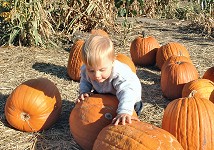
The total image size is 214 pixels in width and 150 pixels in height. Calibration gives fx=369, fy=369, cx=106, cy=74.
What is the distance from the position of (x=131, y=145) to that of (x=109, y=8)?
6574mm

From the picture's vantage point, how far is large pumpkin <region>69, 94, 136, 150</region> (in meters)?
3.44

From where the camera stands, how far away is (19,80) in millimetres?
5723

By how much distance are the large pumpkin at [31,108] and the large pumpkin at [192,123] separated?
1290 mm

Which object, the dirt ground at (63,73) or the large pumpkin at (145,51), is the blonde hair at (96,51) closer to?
the dirt ground at (63,73)

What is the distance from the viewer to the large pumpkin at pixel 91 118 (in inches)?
135

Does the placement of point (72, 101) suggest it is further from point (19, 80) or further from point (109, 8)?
point (109, 8)

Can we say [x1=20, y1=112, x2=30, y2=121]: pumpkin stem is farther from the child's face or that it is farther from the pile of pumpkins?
the child's face

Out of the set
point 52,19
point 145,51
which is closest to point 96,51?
point 145,51

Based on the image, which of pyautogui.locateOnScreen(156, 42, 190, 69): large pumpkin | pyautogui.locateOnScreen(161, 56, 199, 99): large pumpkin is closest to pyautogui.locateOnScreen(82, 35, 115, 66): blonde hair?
pyautogui.locateOnScreen(161, 56, 199, 99): large pumpkin

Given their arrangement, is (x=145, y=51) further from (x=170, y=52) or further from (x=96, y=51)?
(x=96, y=51)

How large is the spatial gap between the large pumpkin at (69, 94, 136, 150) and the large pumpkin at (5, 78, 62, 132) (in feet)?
1.65

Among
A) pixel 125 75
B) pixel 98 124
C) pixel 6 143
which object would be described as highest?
pixel 125 75

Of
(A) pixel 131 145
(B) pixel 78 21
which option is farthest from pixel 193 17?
(A) pixel 131 145

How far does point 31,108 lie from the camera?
3920 millimetres
